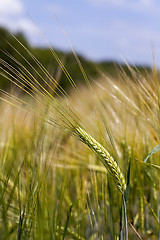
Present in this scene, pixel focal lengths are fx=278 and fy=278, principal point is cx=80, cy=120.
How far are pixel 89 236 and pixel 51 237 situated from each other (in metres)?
0.25

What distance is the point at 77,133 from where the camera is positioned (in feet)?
1.70

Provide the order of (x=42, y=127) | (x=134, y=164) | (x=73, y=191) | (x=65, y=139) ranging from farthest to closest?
(x=65, y=139), (x=73, y=191), (x=134, y=164), (x=42, y=127)

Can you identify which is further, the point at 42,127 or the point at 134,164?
the point at 134,164

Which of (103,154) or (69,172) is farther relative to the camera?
(69,172)

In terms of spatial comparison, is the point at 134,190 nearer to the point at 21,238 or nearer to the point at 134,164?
the point at 134,164

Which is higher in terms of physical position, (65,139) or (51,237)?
(65,139)

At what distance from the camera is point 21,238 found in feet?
1.64

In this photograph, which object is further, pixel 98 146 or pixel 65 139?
pixel 65 139

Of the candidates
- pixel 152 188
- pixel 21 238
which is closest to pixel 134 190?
pixel 152 188

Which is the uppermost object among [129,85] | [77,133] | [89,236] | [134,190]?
[129,85]

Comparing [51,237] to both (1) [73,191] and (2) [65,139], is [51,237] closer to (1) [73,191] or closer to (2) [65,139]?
(1) [73,191]

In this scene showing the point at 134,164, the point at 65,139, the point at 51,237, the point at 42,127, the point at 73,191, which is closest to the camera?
the point at 51,237

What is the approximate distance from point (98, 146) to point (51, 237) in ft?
0.58

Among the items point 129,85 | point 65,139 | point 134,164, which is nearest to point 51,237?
point 134,164
